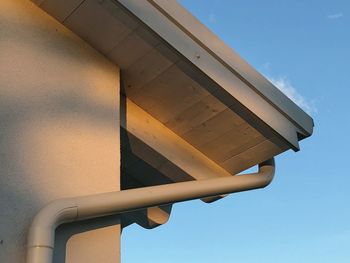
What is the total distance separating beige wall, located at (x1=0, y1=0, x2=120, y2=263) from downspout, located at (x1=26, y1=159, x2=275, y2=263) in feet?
0.29

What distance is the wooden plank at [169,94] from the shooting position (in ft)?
10.6

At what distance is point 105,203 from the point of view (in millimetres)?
2529

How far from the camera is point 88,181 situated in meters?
2.70

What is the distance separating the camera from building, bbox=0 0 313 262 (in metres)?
2.49

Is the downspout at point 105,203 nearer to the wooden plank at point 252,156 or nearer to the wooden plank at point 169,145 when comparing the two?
the wooden plank at point 252,156

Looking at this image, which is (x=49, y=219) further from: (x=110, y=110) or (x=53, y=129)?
(x=110, y=110)

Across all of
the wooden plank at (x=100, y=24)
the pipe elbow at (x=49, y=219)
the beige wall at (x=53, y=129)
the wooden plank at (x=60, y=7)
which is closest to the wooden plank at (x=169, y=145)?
the beige wall at (x=53, y=129)

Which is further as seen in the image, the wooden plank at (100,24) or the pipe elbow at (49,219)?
the wooden plank at (100,24)

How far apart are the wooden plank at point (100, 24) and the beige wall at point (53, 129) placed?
67 millimetres

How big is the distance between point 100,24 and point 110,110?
0.49 meters

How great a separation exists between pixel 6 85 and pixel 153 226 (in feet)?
7.89

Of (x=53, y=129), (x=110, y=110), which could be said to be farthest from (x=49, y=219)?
(x=110, y=110)

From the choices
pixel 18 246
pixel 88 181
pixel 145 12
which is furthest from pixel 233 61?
pixel 18 246

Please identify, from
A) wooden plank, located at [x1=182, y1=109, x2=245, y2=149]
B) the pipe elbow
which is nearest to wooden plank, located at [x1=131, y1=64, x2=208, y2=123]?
wooden plank, located at [x1=182, y1=109, x2=245, y2=149]
